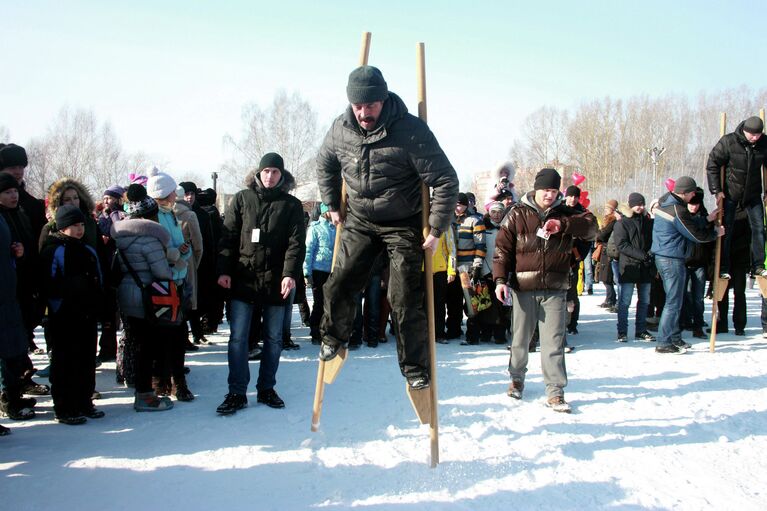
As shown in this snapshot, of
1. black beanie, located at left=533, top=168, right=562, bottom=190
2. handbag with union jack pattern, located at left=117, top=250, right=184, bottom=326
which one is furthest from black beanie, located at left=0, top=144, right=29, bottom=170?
black beanie, located at left=533, top=168, right=562, bottom=190

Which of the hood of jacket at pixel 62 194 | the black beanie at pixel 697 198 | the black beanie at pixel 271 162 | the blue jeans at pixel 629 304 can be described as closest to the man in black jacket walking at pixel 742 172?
the black beanie at pixel 697 198

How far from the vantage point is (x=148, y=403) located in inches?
222

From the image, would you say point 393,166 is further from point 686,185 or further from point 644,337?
point 644,337

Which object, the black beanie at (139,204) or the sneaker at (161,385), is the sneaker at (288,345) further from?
the black beanie at (139,204)

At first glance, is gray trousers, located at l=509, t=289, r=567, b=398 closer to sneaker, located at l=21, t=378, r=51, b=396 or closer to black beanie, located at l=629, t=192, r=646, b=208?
black beanie, located at l=629, t=192, r=646, b=208

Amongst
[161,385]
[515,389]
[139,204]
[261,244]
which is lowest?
[515,389]

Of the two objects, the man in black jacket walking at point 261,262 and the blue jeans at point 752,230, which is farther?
the blue jeans at point 752,230

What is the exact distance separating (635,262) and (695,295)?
4.86 ft

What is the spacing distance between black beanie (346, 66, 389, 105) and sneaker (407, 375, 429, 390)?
7.11 ft

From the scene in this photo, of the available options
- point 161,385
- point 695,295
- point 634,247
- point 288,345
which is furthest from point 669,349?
point 161,385

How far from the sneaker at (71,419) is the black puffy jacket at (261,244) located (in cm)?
179

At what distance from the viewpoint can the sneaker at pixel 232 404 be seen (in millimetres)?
5500

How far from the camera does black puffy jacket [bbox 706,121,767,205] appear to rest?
28.1 feet

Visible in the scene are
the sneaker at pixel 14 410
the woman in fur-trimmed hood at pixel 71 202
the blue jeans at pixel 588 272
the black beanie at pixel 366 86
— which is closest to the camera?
the black beanie at pixel 366 86
